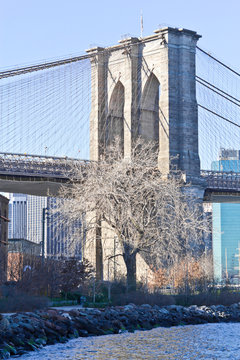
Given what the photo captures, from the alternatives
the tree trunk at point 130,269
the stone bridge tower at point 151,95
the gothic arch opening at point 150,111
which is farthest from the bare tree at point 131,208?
the gothic arch opening at point 150,111

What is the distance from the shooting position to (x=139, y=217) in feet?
146

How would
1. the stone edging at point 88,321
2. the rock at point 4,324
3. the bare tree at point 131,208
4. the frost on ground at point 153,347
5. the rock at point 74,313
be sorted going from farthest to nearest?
1. the bare tree at point 131,208
2. the rock at point 74,313
3. the stone edging at point 88,321
4. the rock at point 4,324
5. the frost on ground at point 153,347

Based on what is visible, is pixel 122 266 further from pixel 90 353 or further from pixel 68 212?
pixel 90 353

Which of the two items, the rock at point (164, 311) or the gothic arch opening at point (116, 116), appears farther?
the gothic arch opening at point (116, 116)

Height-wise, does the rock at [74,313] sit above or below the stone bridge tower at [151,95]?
below

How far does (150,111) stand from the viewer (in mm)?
62188

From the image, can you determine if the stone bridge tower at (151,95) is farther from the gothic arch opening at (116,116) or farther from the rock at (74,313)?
the rock at (74,313)

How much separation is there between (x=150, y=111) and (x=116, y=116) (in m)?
3.61

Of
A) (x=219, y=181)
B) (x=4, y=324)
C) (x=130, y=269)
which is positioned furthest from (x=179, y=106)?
(x=4, y=324)

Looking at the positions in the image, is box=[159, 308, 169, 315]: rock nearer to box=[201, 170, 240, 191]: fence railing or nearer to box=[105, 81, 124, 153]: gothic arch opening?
box=[201, 170, 240, 191]: fence railing

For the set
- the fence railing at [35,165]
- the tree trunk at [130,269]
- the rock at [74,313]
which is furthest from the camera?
the fence railing at [35,165]

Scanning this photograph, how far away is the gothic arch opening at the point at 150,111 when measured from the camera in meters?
61.2

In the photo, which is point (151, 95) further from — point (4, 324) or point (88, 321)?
point (4, 324)

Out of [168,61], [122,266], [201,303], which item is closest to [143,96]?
[168,61]
